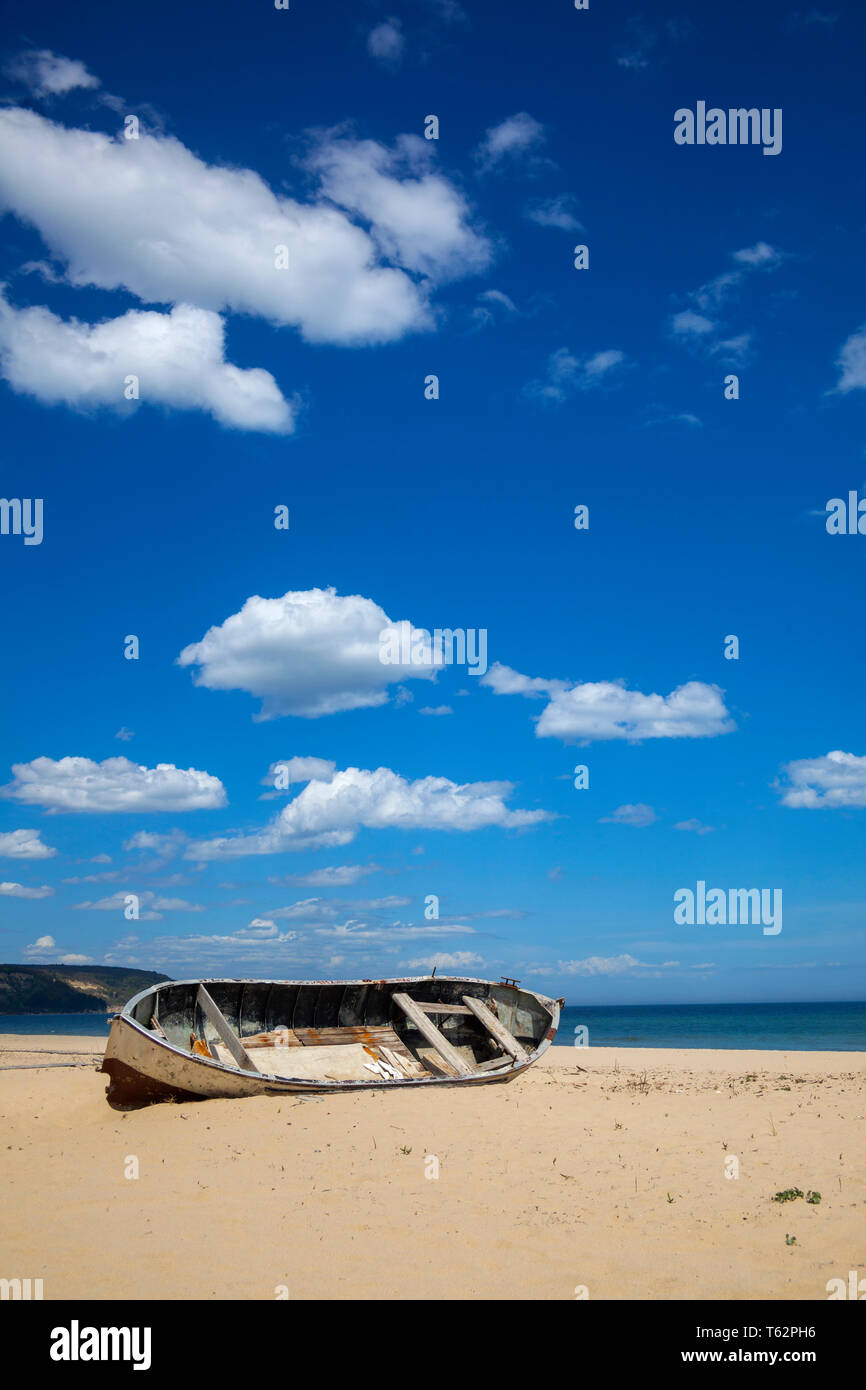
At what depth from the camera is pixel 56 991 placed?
4557 inches

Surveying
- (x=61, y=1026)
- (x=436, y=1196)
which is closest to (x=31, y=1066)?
(x=436, y=1196)

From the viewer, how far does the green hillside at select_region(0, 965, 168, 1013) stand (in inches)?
4444

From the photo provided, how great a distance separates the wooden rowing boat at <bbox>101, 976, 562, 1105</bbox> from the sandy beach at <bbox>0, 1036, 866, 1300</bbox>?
0.44 m

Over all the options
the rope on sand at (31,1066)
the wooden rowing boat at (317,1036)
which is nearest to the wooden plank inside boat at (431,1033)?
the wooden rowing boat at (317,1036)

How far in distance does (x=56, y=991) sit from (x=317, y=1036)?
117m

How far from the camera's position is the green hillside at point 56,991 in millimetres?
112875

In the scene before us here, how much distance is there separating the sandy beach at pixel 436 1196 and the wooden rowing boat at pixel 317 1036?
→ 44 cm

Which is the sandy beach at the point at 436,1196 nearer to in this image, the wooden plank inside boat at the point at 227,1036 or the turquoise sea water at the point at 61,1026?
the wooden plank inside boat at the point at 227,1036

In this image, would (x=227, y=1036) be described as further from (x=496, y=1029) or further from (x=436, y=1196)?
(x=436, y=1196)

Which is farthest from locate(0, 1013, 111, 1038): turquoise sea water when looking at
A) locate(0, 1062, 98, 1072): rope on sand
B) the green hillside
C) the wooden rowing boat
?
the wooden rowing boat

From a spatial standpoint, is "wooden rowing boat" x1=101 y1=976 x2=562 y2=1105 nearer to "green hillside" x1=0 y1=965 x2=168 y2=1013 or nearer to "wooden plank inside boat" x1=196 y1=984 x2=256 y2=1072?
"wooden plank inside boat" x1=196 y1=984 x2=256 y2=1072

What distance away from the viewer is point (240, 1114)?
1084 centimetres
